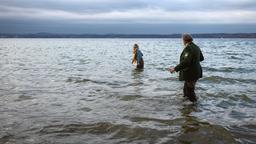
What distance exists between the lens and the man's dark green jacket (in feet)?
36.4

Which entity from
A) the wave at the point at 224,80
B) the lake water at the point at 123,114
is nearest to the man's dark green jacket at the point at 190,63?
the lake water at the point at 123,114

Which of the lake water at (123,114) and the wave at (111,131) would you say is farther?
the wave at (111,131)

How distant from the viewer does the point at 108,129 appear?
913 cm

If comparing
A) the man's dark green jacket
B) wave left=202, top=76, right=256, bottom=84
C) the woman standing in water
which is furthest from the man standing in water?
the woman standing in water

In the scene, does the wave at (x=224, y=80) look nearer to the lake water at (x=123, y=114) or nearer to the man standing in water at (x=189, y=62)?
the lake water at (x=123, y=114)

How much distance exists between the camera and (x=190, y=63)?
11172 mm

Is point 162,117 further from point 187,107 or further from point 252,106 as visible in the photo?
point 252,106

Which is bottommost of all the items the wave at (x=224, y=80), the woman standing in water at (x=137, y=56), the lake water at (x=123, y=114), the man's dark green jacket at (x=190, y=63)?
the wave at (x=224, y=80)

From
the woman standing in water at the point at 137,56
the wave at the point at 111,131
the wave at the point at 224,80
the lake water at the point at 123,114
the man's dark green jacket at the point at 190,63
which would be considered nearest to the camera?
the lake water at the point at 123,114

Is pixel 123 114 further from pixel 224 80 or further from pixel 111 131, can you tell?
pixel 224 80

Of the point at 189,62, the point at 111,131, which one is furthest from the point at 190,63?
the point at 111,131

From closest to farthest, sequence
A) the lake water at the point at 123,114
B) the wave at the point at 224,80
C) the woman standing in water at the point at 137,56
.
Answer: the lake water at the point at 123,114 → the wave at the point at 224,80 → the woman standing in water at the point at 137,56

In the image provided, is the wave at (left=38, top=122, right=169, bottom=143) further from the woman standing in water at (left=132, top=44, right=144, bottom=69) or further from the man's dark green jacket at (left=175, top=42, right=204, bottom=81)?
the woman standing in water at (left=132, top=44, right=144, bottom=69)

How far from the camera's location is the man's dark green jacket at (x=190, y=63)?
1110 centimetres
